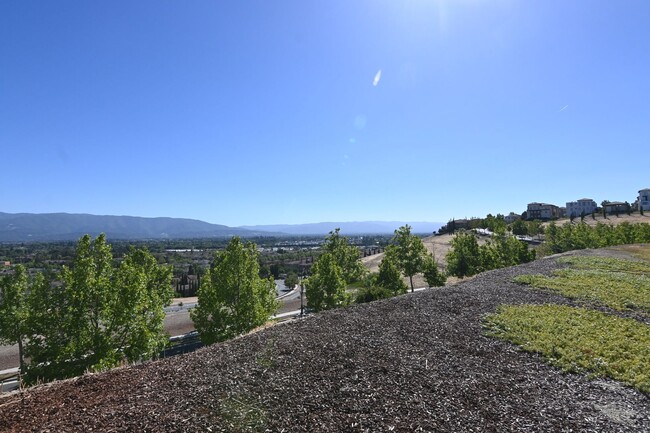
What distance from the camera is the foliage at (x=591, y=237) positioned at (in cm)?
6031

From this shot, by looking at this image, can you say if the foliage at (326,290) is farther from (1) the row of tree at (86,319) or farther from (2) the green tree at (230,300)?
(1) the row of tree at (86,319)

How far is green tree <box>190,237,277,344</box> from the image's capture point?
27281 mm

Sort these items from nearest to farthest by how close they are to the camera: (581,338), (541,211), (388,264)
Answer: (581,338) < (388,264) < (541,211)

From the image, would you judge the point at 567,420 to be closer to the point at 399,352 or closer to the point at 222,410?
the point at 399,352

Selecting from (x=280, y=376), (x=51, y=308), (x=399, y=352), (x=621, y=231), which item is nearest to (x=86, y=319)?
(x=51, y=308)

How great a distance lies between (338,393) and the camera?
865 centimetres

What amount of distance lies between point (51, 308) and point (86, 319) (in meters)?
2.31

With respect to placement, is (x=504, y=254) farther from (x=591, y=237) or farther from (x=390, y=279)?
(x=591, y=237)

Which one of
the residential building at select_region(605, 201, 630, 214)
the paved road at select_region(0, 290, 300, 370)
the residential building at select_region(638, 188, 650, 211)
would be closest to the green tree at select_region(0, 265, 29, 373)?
the paved road at select_region(0, 290, 300, 370)

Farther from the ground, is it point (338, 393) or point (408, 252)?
point (408, 252)

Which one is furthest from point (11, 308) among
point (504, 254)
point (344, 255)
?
point (504, 254)

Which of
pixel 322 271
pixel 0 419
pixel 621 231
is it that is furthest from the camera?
pixel 621 231

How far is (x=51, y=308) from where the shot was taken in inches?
835

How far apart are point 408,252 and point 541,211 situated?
147877mm
